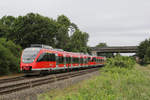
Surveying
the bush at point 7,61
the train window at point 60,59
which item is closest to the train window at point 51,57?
the train window at point 60,59

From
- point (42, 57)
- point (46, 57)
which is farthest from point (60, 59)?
point (42, 57)

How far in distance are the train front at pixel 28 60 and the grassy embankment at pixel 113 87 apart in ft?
20.6

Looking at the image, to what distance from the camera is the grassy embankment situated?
8216 mm

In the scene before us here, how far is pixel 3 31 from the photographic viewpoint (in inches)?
1906

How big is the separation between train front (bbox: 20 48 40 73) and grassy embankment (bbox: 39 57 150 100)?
6.29m

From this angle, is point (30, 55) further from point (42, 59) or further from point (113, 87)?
point (113, 87)

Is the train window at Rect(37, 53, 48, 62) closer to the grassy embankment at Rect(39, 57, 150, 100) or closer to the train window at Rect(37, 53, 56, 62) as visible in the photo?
the train window at Rect(37, 53, 56, 62)

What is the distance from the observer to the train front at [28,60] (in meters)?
18.9

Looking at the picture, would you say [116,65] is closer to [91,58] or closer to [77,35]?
[91,58]

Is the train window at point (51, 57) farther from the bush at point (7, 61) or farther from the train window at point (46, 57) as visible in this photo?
the bush at point (7, 61)

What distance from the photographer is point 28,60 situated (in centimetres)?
1909

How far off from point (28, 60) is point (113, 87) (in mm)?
10941

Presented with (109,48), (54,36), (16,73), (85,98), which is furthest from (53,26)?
(109,48)

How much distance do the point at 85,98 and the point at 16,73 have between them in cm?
1994
